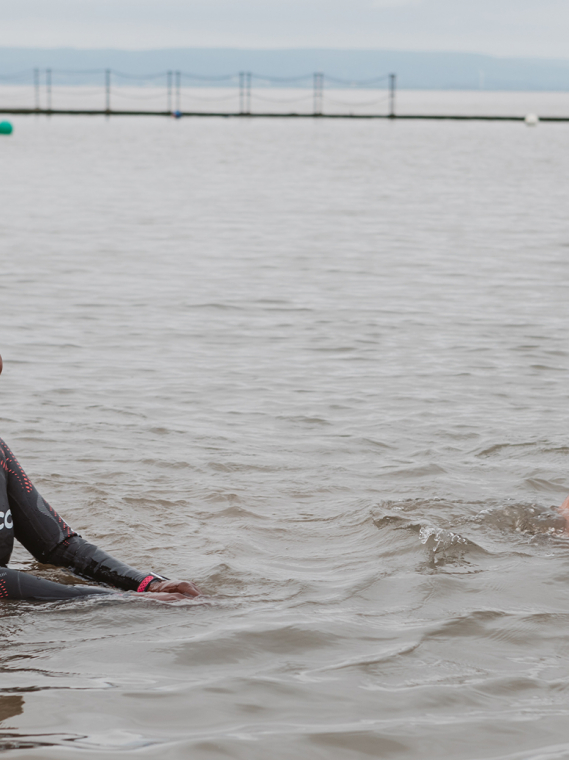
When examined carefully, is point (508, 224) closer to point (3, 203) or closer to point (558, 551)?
point (3, 203)

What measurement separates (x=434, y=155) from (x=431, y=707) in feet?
101

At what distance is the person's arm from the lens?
419cm

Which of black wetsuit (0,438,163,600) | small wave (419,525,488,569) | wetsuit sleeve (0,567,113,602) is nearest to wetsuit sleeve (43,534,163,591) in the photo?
black wetsuit (0,438,163,600)

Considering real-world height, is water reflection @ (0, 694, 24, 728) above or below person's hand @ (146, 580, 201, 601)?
below

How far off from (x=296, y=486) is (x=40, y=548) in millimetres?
1851

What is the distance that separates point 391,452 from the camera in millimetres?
6426

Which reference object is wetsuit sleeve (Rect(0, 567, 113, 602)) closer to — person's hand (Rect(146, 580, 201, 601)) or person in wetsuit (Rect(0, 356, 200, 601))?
person in wetsuit (Rect(0, 356, 200, 601))

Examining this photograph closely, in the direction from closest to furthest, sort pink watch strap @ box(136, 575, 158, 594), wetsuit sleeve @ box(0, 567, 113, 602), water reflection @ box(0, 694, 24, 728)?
water reflection @ box(0, 694, 24, 728) → wetsuit sleeve @ box(0, 567, 113, 602) → pink watch strap @ box(136, 575, 158, 594)

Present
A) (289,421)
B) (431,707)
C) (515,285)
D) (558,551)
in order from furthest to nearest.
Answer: (515,285)
(289,421)
(558,551)
(431,707)

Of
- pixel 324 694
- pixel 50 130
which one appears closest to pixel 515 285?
pixel 324 694

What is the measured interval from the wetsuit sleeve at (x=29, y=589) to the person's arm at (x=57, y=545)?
0.70 feet

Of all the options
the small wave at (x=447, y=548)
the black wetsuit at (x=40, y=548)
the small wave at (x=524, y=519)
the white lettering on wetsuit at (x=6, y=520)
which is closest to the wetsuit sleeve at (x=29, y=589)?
the black wetsuit at (x=40, y=548)

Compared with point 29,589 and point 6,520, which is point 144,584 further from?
point 6,520

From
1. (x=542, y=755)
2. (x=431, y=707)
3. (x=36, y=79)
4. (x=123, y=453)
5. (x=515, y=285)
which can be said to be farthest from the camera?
(x=36, y=79)
